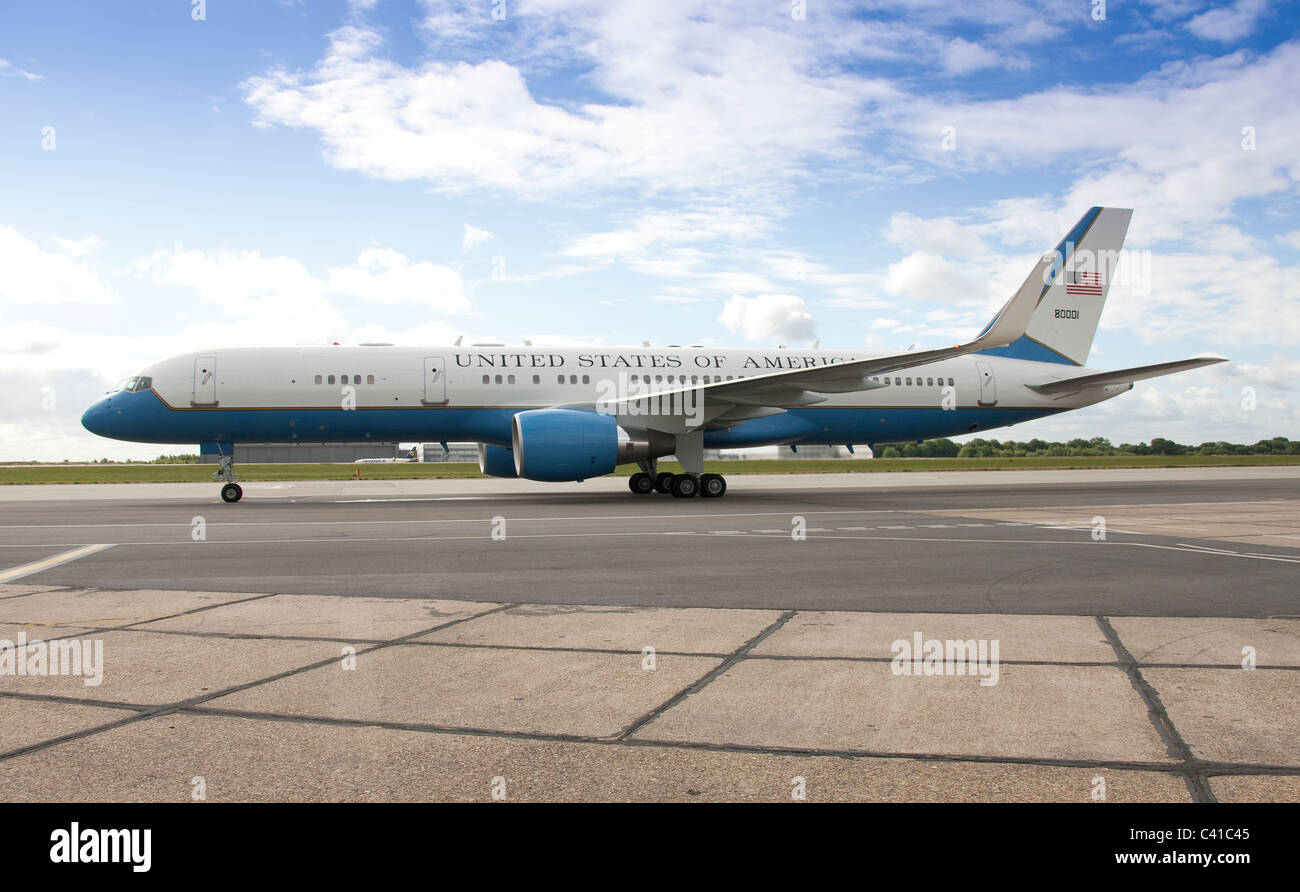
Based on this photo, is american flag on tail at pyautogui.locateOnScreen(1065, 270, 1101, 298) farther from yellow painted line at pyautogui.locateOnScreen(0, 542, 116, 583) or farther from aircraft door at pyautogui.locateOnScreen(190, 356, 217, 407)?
yellow painted line at pyautogui.locateOnScreen(0, 542, 116, 583)

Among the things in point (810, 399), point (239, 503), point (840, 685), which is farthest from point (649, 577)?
point (239, 503)

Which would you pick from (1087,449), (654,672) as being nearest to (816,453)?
(1087,449)

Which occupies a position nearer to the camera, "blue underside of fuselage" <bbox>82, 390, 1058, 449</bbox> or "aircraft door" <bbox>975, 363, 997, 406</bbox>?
"blue underside of fuselage" <bbox>82, 390, 1058, 449</bbox>

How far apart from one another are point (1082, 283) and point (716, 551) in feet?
73.5

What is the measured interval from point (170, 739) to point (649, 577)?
17.8 feet

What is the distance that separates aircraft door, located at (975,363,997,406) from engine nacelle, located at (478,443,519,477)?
1400 centimetres

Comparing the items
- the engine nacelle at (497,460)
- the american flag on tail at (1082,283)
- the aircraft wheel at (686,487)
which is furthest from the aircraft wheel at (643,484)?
the american flag on tail at (1082,283)

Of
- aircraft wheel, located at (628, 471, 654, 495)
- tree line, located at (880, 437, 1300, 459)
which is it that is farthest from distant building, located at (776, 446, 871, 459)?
aircraft wheel, located at (628, 471, 654, 495)

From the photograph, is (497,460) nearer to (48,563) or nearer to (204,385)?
→ (204,385)

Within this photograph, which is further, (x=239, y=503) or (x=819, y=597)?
(x=239, y=503)

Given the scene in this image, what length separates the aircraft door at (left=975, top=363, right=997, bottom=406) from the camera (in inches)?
1045

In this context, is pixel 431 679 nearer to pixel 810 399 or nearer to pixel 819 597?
pixel 819 597

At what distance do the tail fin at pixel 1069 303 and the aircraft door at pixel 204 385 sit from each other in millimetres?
21843
